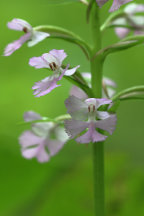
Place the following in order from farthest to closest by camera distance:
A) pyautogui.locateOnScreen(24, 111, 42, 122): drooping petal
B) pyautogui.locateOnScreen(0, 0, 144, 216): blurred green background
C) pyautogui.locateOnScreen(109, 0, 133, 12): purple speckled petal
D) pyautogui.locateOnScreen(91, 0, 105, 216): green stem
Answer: pyautogui.locateOnScreen(0, 0, 144, 216): blurred green background
pyautogui.locateOnScreen(24, 111, 42, 122): drooping petal
pyautogui.locateOnScreen(91, 0, 105, 216): green stem
pyautogui.locateOnScreen(109, 0, 133, 12): purple speckled petal

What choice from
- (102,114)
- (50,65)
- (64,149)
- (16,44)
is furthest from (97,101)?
(64,149)

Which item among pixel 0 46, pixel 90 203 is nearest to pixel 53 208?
pixel 90 203

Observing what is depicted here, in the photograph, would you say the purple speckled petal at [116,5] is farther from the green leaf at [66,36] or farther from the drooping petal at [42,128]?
the drooping petal at [42,128]

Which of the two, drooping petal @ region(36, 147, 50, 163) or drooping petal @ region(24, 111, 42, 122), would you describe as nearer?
drooping petal @ region(24, 111, 42, 122)

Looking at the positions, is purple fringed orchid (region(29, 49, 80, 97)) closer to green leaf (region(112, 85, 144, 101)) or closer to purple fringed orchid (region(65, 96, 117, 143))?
purple fringed orchid (region(65, 96, 117, 143))

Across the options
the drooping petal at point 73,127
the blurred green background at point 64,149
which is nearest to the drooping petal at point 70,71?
the drooping petal at point 73,127

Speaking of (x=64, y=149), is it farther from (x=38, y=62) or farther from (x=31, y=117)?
(x=38, y=62)

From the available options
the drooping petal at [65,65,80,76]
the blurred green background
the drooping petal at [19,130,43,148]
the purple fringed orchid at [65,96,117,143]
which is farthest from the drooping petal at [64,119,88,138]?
the blurred green background
